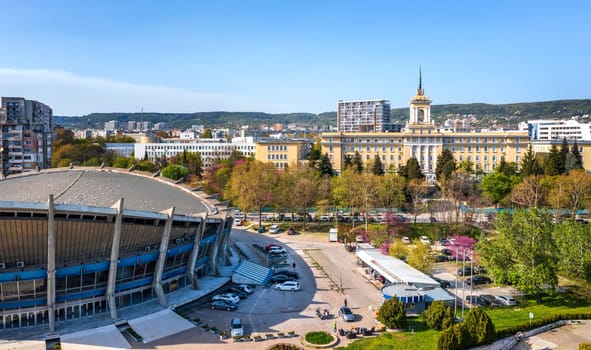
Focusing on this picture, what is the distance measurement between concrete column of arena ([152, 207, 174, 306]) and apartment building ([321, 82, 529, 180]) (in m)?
79.4

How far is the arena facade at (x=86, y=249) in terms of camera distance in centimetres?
2973

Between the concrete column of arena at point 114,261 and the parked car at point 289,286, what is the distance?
14.2m

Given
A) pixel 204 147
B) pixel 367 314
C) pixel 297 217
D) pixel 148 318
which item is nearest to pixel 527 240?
pixel 367 314

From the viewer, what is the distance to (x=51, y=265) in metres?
30.2

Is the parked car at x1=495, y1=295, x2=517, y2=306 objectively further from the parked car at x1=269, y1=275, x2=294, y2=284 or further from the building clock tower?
the building clock tower

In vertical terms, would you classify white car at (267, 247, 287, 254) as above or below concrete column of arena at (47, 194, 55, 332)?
below

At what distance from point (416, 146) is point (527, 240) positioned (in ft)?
240

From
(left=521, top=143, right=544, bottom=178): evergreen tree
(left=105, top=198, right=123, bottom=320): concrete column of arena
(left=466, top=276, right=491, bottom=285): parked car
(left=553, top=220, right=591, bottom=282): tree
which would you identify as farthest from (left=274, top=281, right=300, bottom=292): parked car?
(left=521, top=143, right=544, bottom=178): evergreen tree

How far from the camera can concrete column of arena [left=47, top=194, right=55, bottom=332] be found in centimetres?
2889

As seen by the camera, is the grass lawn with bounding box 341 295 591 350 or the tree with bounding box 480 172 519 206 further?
the tree with bounding box 480 172 519 206

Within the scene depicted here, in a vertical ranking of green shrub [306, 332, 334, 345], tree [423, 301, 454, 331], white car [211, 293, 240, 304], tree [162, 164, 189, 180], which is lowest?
green shrub [306, 332, 334, 345]

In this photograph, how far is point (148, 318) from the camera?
33.1 metres

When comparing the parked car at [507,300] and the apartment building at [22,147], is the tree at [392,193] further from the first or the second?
the apartment building at [22,147]

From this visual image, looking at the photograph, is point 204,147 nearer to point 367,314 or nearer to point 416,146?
point 416,146
